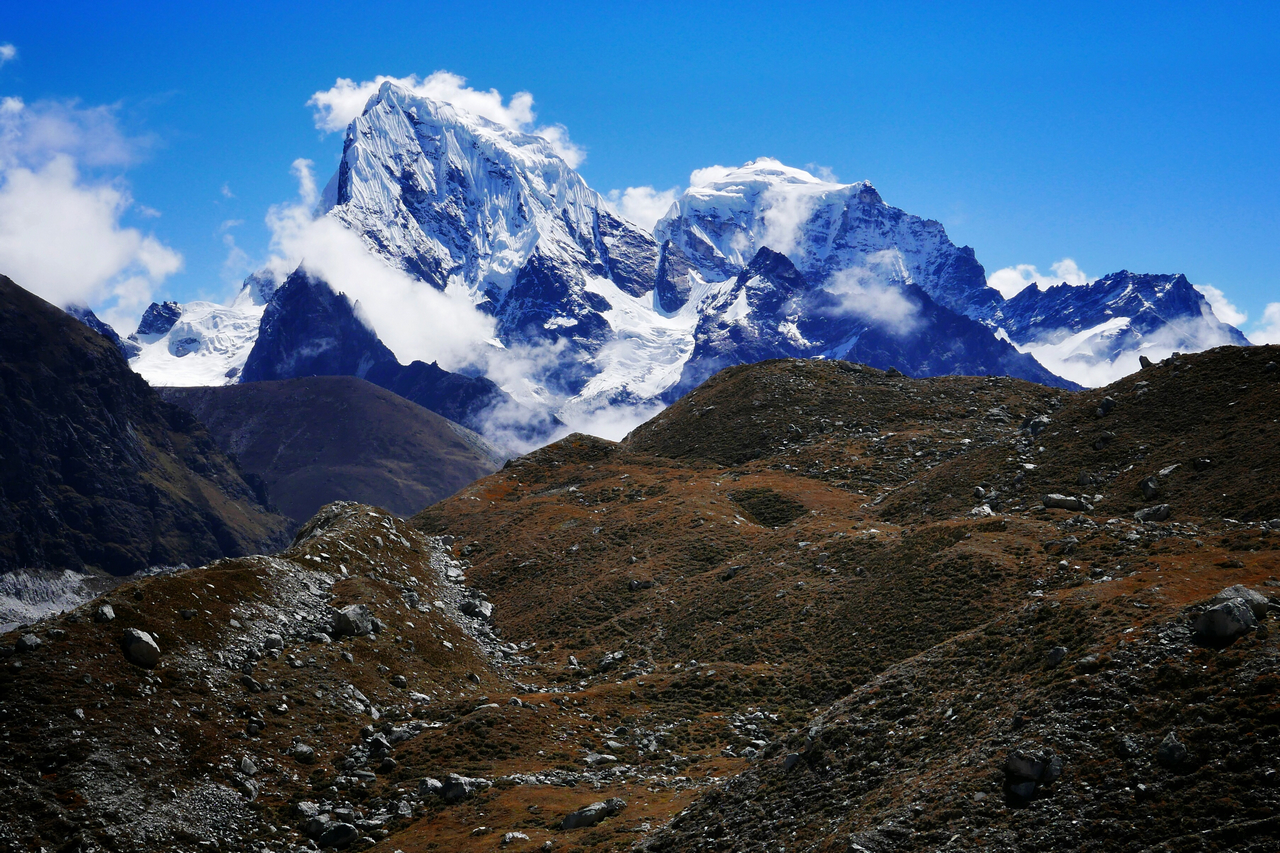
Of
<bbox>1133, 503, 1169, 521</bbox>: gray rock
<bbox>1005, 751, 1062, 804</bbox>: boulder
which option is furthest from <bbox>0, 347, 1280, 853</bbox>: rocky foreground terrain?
<bbox>1133, 503, 1169, 521</bbox>: gray rock

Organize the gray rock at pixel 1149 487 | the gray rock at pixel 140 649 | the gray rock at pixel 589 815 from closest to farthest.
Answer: the gray rock at pixel 589 815, the gray rock at pixel 140 649, the gray rock at pixel 1149 487

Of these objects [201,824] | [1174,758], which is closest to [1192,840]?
[1174,758]

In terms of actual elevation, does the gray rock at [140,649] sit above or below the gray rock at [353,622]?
below

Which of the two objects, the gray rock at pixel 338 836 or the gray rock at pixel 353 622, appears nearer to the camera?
the gray rock at pixel 338 836

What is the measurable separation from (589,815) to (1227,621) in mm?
19692

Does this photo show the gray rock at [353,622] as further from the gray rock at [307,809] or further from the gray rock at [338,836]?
the gray rock at [338,836]

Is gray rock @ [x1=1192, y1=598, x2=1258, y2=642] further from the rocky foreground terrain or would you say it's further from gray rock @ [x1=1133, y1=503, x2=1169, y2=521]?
gray rock @ [x1=1133, y1=503, x2=1169, y2=521]

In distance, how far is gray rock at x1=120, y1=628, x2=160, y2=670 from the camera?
111ft

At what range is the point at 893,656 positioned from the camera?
3919 cm

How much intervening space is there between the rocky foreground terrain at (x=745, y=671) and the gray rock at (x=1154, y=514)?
377 millimetres

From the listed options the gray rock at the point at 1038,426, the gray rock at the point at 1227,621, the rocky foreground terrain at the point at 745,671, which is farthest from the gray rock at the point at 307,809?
the gray rock at the point at 1038,426

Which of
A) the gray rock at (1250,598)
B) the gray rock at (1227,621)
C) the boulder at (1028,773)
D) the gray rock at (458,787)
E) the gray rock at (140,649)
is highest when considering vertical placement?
the gray rock at (140,649)

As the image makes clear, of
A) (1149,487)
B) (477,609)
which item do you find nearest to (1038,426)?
(1149,487)

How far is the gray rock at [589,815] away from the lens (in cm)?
2858
